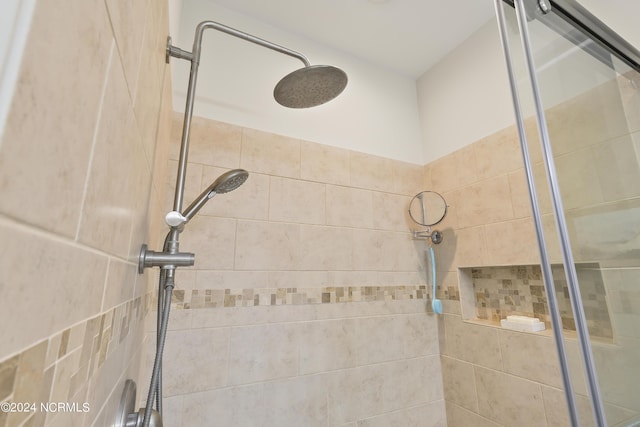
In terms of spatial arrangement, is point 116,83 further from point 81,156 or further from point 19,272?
point 19,272

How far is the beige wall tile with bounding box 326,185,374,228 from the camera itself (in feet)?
4.39

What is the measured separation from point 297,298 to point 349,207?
0.49 metres

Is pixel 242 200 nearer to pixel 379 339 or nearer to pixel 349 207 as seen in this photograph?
pixel 349 207

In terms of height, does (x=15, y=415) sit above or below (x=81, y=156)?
below

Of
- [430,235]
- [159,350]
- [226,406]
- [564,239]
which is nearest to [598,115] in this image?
[564,239]

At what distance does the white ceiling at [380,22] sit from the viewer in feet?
4.25

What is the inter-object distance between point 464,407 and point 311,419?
2.39ft

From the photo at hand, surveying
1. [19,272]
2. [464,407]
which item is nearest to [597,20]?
[19,272]

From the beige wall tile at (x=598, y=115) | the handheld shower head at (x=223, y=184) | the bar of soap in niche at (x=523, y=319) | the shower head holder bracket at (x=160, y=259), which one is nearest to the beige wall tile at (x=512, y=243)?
the bar of soap in niche at (x=523, y=319)

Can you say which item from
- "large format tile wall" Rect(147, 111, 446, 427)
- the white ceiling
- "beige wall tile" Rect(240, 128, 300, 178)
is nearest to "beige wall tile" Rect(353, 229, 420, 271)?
"large format tile wall" Rect(147, 111, 446, 427)

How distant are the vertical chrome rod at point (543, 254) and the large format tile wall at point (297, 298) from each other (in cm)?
83

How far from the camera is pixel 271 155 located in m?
1.25

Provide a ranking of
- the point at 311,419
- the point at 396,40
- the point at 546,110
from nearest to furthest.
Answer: the point at 546,110, the point at 311,419, the point at 396,40

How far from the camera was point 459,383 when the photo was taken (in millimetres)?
1335
